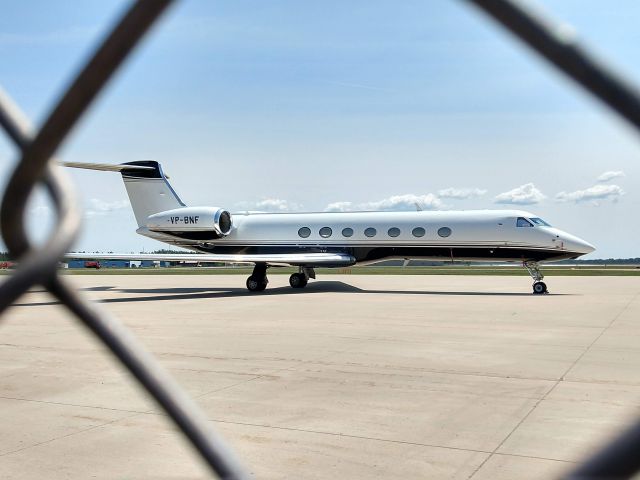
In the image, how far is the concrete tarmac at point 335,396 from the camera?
4672 mm

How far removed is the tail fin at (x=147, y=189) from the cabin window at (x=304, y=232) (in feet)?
18.1

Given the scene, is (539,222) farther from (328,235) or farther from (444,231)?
(328,235)

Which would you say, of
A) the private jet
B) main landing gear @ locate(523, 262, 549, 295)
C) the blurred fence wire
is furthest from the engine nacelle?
the blurred fence wire

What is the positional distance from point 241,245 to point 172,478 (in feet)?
70.1

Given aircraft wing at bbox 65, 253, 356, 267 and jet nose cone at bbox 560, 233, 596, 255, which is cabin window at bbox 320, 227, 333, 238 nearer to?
aircraft wing at bbox 65, 253, 356, 267

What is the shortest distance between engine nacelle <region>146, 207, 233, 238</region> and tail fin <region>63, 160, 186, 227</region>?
1.77 m

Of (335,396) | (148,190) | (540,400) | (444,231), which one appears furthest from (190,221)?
(540,400)

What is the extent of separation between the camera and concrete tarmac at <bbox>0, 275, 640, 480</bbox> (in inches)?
184

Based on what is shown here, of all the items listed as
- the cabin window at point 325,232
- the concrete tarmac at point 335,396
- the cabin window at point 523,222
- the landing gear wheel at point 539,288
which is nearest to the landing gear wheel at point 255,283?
the cabin window at point 325,232

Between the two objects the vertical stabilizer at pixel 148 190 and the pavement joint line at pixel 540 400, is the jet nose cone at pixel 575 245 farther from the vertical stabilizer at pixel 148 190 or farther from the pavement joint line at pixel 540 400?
the vertical stabilizer at pixel 148 190

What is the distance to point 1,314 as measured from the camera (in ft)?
3.04

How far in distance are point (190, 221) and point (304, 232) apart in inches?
168

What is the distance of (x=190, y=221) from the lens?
2441cm

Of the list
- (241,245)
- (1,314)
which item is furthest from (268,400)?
(241,245)
